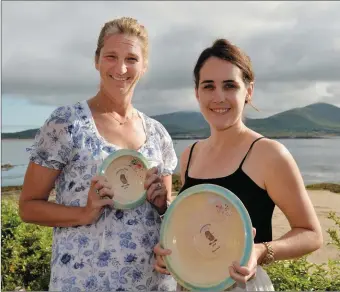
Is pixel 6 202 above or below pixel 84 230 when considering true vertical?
below

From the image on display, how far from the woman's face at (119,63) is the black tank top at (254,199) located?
63cm

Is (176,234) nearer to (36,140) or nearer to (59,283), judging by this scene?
(59,283)

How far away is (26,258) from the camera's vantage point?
14.2 feet

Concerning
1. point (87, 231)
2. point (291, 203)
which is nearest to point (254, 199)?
point (291, 203)

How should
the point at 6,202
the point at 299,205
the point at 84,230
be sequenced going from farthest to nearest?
the point at 6,202 < the point at 84,230 < the point at 299,205

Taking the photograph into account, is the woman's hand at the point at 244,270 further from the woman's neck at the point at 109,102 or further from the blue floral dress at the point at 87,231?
the woman's neck at the point at 109,102

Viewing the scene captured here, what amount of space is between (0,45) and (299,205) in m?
1.96

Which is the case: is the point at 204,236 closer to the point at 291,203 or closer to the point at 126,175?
the point at 291,203

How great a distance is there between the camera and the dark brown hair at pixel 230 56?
1901 mm

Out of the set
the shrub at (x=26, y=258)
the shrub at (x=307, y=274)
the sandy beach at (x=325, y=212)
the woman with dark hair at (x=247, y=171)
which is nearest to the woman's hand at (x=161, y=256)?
the woman with dark hair at (x=247, y=171)

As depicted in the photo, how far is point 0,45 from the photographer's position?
2.84 meters

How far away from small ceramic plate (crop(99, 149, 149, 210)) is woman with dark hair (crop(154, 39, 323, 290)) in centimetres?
25

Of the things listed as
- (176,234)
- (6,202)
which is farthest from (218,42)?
(6,202)

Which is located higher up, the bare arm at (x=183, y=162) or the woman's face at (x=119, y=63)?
the woman's face at (x=119, y=63)
